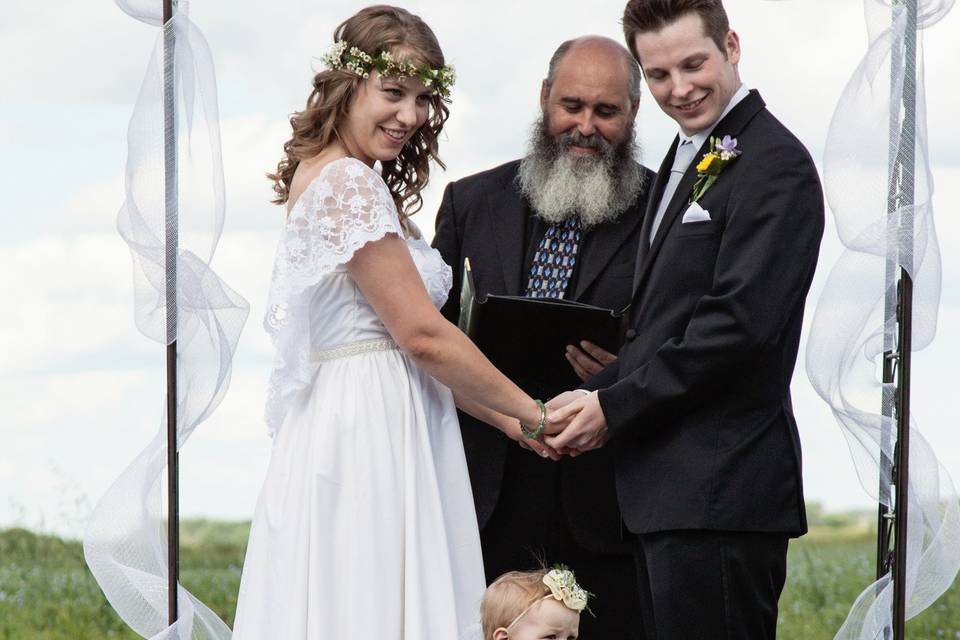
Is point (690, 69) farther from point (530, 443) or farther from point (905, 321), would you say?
point (530, 443)

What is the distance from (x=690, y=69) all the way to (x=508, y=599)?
155cm

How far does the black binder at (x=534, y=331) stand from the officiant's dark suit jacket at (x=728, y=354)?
21 cm

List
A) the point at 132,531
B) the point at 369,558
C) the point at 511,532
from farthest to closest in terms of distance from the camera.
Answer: the point at 511,532
the point at 132,531
the point at 369,558

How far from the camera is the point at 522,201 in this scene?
4.64 m

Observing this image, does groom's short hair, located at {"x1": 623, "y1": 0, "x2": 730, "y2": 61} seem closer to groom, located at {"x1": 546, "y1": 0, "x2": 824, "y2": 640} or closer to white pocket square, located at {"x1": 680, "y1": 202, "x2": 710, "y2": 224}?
groom, located at {"x1": 546, "y1": 0, "x2": 824, "y2": 640}

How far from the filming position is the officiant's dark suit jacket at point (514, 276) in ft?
14.3

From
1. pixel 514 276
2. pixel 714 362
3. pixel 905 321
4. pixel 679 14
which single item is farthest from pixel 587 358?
pixel 679 14

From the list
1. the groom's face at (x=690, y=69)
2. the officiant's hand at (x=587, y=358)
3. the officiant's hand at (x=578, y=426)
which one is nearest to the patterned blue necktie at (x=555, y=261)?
the officiant's hand at (x=587, y=358)

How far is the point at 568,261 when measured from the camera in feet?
14.7

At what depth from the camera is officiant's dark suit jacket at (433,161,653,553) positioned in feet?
14.3

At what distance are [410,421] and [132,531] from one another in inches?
41.5

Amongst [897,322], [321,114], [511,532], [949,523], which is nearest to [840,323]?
[897,322]

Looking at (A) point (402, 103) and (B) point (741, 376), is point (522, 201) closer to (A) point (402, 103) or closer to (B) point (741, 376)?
(A) point (402, 103)

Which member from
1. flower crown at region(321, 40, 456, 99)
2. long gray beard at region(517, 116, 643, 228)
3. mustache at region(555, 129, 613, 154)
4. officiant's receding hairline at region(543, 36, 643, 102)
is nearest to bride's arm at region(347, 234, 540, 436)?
flower crown at region(321, 40, 456, 99)
